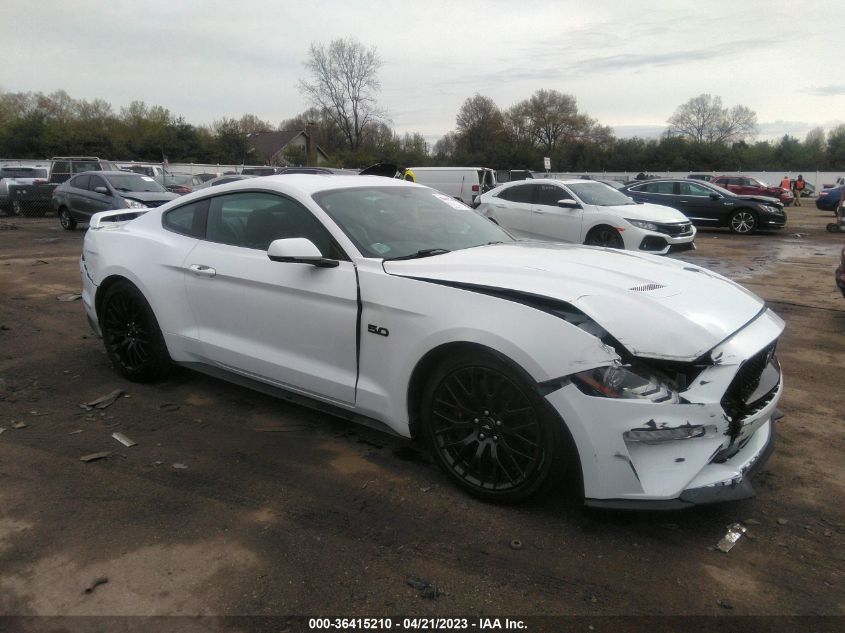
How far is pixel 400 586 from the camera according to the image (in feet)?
7.91

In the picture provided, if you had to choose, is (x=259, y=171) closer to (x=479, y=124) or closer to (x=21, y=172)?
(x=21, y=172)

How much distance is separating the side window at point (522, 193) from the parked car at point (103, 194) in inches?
316

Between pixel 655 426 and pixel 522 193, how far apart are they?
10384 mm

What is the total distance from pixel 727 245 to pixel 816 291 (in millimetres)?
6557

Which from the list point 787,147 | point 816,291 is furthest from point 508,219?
point 787,147

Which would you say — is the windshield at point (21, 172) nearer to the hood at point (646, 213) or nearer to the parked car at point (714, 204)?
the parked car at point (714, 204)

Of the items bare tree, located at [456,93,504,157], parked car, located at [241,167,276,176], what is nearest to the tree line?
bare tree, located at [456,93,504,157]

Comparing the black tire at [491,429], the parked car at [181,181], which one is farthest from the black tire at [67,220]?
the black tire at [491,429]

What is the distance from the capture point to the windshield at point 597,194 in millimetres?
11562

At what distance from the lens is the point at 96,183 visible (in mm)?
15203

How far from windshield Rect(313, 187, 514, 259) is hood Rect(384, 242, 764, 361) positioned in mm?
189

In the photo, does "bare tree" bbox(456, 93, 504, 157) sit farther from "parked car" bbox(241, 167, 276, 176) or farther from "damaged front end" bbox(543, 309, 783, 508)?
"damaged front end" bbox(543, 309, 783, 508)

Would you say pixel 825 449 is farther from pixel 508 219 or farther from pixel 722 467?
pixel 508 219

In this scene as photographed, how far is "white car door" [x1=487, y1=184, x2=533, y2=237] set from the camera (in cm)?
1211
